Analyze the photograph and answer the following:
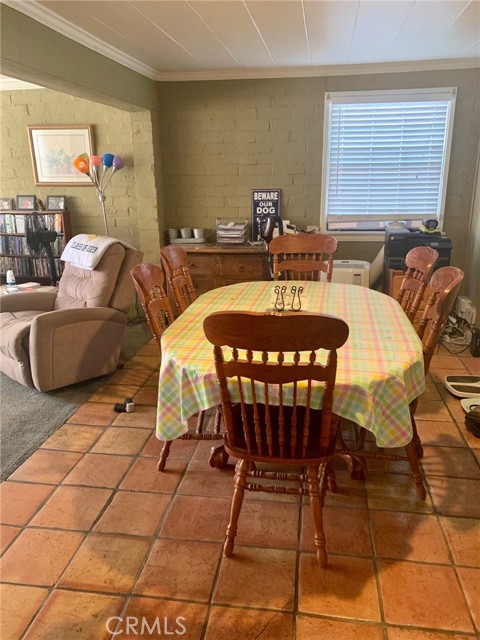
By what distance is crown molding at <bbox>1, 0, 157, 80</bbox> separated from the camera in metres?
2.40

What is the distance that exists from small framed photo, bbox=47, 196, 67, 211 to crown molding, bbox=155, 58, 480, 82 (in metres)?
1.53

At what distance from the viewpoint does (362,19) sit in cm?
276

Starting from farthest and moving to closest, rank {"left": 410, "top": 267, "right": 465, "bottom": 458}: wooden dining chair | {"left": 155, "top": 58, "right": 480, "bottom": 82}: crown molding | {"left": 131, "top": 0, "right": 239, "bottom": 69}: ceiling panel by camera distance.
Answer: {"left": 155, "top": 58, "right": 480, "bottom": 82}: crown molding → {"left": 131, "top": 0, "right": 239, "bottom": 69}: ceiling panel → {"left": 410, "top": 267, "right": 465, "bottom": 458}: wooden dining chair

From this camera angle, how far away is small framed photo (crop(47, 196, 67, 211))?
4.68 metres

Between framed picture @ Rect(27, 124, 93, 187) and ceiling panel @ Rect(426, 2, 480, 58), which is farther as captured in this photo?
framed picture @ Rect(27, 124, 93, 187)

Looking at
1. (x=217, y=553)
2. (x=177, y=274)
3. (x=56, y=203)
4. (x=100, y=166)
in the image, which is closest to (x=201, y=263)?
(x=100, y=166)

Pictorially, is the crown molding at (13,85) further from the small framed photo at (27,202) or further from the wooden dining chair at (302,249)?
the wooden dining chair at (302,249)

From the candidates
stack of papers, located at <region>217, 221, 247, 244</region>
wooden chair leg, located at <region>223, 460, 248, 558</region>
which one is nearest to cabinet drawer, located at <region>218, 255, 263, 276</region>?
stack of papers, located at <region>217, 221, 247, 244</region>

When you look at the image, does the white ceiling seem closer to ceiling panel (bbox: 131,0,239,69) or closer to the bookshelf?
ceiling panel (bbox: 131,0,239,69)

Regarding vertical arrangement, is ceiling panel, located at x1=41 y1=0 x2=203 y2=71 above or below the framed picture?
above

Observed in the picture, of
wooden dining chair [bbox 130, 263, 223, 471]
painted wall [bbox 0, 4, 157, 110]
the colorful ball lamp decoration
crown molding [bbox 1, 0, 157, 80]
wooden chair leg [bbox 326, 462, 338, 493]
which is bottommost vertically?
wooden chair leg [bbox 326, 462, 338, 493]

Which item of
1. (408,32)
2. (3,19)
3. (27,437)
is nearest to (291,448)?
(27,437)

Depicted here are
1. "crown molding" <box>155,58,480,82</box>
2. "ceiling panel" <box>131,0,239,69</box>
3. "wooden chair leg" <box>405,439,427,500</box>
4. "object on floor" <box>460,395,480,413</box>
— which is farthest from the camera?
"crown molding" <box>155,58,480,82</box>

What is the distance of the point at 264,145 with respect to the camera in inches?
168
